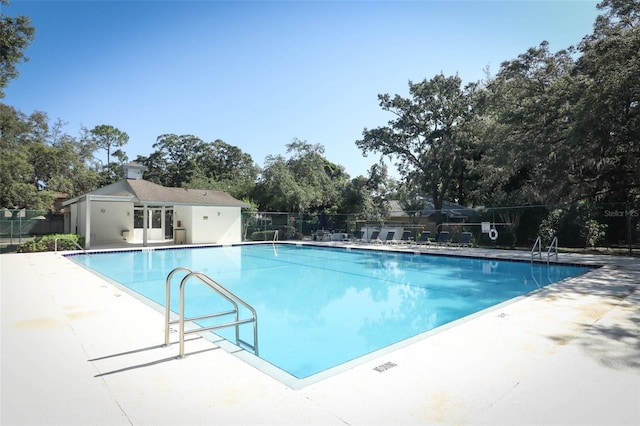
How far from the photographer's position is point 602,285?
741cm

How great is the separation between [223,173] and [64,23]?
2822 cm

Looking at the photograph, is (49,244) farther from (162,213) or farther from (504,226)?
(504,226)

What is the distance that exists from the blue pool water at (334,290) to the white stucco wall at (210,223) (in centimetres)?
383

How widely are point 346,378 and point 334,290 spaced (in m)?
6.05

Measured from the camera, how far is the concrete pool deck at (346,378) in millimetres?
2484

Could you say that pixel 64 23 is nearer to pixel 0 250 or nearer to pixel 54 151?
pixel 0 250

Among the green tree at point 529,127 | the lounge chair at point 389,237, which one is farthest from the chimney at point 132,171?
the green tree at point 529,127

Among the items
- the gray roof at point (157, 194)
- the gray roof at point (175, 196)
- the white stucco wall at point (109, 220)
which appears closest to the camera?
the gray roof at point (157, 194)

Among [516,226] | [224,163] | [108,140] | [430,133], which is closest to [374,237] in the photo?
[516,226]

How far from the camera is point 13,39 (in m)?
12.4

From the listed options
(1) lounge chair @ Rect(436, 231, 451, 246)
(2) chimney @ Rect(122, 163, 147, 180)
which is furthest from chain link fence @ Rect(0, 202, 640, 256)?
(2) chimney @ Rect(122, 163, 147, 180)

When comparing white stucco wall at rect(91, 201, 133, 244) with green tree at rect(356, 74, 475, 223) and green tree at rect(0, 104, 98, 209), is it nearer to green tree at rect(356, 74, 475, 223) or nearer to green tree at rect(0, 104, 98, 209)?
green tree at rect(0, 104, 98, 209)

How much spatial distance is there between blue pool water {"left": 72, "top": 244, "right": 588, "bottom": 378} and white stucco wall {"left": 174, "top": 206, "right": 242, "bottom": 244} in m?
3.83

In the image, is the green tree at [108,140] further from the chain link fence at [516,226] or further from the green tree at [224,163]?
the chain link fence at [516,226]
